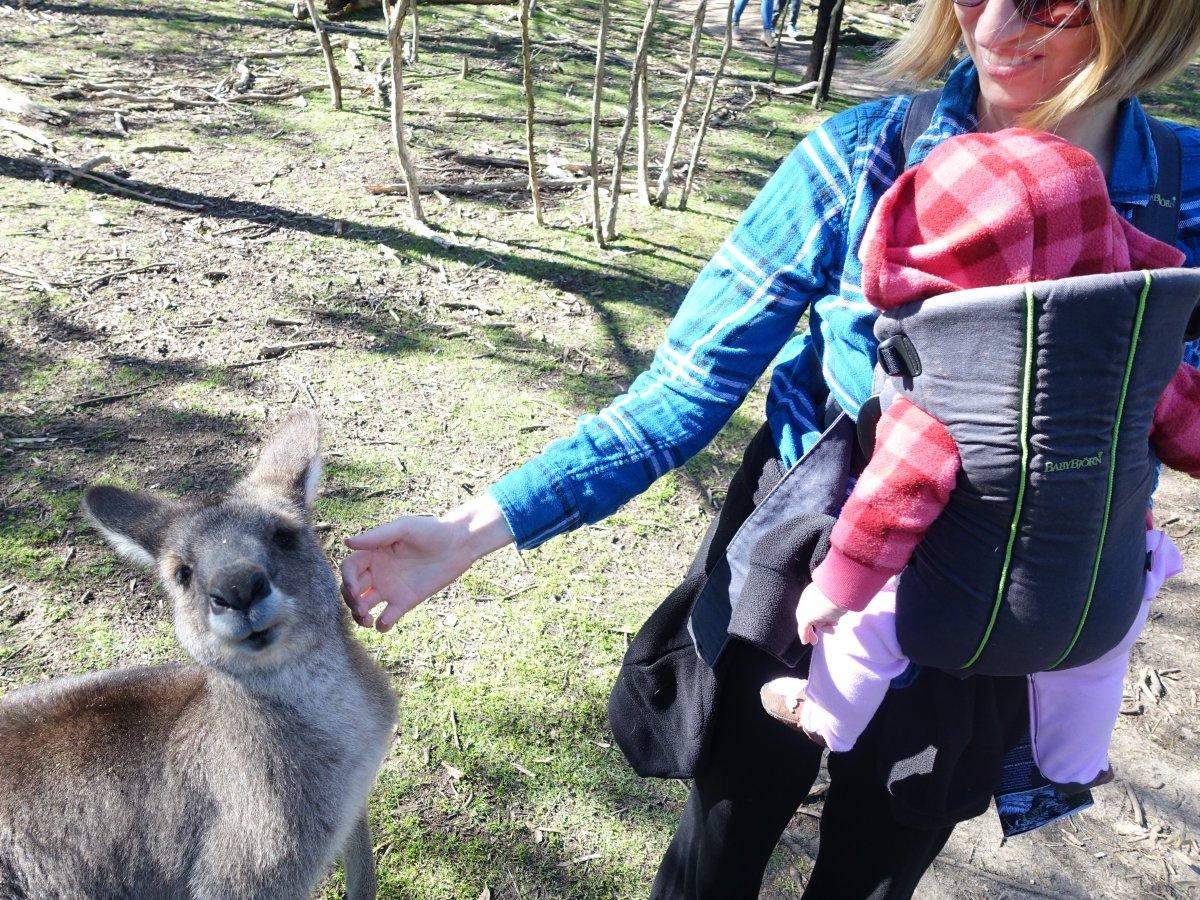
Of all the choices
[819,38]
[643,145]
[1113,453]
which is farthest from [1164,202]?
[819,38]

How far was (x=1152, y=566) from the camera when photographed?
1.40 metres

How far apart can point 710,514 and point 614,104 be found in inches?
184

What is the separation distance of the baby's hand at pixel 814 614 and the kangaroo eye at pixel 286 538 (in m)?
1.15

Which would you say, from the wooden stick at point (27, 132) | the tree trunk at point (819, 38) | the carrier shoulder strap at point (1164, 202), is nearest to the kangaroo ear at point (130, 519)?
the carrier shoulder strap at point (1164, 202)

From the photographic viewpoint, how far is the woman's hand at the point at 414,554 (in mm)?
1676

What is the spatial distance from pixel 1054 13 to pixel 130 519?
195 cm

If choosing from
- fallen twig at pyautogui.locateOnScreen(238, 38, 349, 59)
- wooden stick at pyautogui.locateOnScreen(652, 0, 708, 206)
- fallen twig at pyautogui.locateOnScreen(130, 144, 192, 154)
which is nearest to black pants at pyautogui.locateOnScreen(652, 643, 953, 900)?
wooden stick at pyautogui.locateOnScreen(652, 0, 708, 206)

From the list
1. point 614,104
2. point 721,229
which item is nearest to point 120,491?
point 721,229

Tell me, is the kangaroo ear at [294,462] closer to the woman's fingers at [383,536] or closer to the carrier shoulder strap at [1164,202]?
the woman's fingers at [383,536]

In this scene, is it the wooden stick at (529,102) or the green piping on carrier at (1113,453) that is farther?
the wooden stick at (529,102)

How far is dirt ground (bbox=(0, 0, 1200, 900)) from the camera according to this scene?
2.49m

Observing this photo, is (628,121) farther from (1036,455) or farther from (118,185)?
(1036,455)

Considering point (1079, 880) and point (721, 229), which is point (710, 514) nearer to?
point (1079, 880)

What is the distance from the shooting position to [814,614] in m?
1.36
